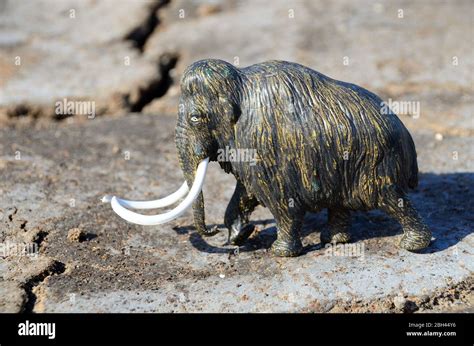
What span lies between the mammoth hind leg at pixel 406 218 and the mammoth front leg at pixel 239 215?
959mm

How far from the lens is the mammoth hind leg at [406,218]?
4.70 meters

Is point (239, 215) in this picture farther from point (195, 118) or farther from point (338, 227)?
point (195, 118)

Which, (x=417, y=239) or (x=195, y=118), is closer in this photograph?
(x=195, y=118)

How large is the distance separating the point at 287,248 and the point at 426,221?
124cm

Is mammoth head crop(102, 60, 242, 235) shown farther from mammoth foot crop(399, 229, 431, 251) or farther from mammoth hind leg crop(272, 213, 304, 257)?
mammoth foot crop(399, 229, 431, 251)

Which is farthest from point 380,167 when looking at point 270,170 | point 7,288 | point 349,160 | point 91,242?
point 7,288

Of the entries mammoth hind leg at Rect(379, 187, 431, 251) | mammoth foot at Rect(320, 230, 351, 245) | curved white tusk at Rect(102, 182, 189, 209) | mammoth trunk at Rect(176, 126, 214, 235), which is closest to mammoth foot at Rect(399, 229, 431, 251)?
mammoth hind leg at Rect(379, 187, 431, 251)

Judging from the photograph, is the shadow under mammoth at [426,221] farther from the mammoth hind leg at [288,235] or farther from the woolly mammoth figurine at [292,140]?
A: the woolly mammoth figurine at [292,140]

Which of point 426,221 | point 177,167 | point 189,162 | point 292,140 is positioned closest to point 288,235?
point 292,140

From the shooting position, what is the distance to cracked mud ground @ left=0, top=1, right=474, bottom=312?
459 centimetres

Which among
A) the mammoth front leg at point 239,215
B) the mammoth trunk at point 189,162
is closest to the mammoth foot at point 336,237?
the mammoth front leg at point 239,215

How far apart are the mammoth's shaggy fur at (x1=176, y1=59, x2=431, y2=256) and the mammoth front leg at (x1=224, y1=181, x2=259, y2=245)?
0.38 metres

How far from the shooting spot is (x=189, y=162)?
4.72 meters
